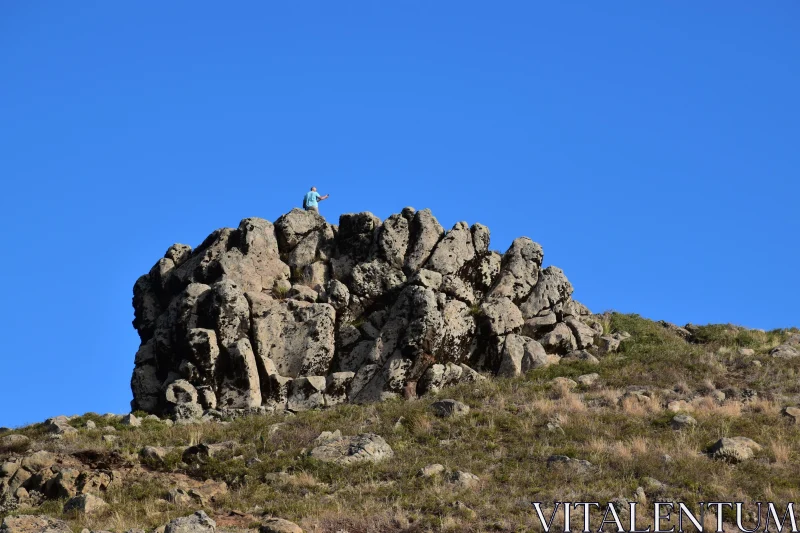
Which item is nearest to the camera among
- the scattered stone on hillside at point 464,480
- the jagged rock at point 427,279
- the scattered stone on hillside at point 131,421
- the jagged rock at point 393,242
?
the scattered stone on hillside at point 464,480

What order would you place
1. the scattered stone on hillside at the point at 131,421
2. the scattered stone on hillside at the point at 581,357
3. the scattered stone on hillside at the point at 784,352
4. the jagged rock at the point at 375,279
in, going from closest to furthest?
the scattered stone on hillside at the point at 131,421 < the scattered stone on hillside at the point at 581,357 < the scattered stone on hillside at the point at 784,352 < the jagged rock at the point at 375,279

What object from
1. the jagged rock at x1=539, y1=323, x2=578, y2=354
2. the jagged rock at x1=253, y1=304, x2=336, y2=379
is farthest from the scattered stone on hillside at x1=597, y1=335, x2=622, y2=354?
the jagged rock at x1=253, y1=304, x2=336, y2=379

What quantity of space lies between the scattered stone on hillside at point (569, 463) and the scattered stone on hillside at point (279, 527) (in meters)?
9.07

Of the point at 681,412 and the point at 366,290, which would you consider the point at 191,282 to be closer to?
the point at 366,290

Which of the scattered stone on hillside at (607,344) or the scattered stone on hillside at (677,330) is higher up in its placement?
the scattered stone on hillside at (677,330)

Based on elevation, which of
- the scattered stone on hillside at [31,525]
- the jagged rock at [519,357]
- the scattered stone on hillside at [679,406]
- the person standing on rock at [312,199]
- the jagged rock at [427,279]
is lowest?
the scattered stone on hillside at [31,525]

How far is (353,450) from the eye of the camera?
3048 centimetres

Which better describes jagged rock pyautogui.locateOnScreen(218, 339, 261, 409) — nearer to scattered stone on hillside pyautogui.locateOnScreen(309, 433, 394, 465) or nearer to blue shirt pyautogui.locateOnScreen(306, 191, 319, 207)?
scattered stone on hillside pyautogui.locateOnScreen(309, 433, 394, 465)

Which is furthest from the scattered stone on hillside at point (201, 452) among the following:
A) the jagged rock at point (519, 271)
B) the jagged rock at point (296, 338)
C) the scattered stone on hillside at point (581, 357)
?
the jagged rock at point (519, 271)

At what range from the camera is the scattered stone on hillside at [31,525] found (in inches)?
870

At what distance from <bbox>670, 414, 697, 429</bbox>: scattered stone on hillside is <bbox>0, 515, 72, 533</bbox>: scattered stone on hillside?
20.5 metres

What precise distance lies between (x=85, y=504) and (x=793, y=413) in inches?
962

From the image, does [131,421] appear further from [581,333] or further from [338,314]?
[581,333]

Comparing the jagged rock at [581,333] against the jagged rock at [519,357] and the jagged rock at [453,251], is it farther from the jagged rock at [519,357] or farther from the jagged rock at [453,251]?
the jagged rock at [453,251]
